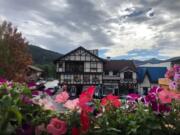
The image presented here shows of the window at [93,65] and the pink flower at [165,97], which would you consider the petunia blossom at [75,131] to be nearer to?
the pink flower at [165,97]

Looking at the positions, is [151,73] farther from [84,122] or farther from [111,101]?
[84,122]

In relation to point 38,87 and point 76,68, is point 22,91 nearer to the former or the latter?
point 38,87

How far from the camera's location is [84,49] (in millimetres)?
34500

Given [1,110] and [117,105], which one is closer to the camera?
[1,110]

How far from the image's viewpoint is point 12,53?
25297mm

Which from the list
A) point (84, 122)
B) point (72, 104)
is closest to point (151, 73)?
point (72, 104)

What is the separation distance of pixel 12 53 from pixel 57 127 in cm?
2472

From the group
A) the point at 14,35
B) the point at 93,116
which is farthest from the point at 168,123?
the point at 14,35

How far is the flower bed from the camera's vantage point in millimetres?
1448

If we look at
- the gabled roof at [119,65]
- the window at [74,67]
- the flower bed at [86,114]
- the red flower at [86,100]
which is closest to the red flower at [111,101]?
the flower bed at [86,114]

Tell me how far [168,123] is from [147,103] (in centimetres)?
15

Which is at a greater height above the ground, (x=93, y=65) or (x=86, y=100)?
(x=93, y=65)

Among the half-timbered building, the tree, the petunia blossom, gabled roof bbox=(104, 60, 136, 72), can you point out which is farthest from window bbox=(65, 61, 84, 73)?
the petunia blossom

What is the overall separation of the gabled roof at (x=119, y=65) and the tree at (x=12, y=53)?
12.8 metres
